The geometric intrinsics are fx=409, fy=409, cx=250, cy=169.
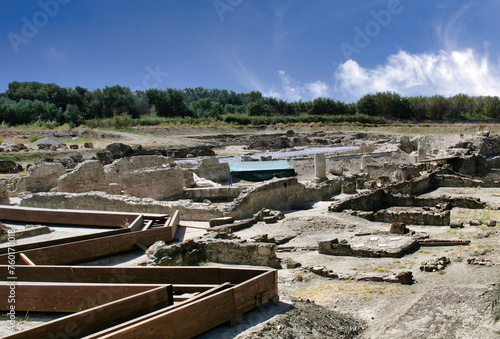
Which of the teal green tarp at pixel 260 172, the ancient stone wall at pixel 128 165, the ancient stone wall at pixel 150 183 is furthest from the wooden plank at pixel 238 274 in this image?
the teal green tarp at pixel 260 172

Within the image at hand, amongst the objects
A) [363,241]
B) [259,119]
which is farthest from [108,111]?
[363,241]

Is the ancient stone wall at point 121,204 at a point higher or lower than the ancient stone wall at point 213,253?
higher

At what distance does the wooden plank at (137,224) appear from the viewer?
39.0ft

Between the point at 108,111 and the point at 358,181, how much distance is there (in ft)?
223

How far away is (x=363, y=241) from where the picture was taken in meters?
11.3

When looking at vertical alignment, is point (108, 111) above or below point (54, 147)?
above

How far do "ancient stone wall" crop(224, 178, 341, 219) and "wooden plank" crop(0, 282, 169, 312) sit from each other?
9122 millimetres

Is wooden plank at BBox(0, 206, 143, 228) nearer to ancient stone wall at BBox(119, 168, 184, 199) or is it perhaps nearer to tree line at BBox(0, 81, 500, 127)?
ancient stone wall at BBox(119, 168, 184, 199)

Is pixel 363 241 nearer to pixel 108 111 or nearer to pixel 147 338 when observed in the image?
pixel 147 338

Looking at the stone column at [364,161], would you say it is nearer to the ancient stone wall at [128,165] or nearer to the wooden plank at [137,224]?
the ancient stone wall at [128,165]

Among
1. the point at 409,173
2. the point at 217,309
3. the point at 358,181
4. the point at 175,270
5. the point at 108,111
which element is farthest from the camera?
the point at 108,111

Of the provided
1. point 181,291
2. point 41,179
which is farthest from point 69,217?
point 41,179

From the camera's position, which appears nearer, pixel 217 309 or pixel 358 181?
pixel 217 309

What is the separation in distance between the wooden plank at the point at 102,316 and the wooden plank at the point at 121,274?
41.7 inches
